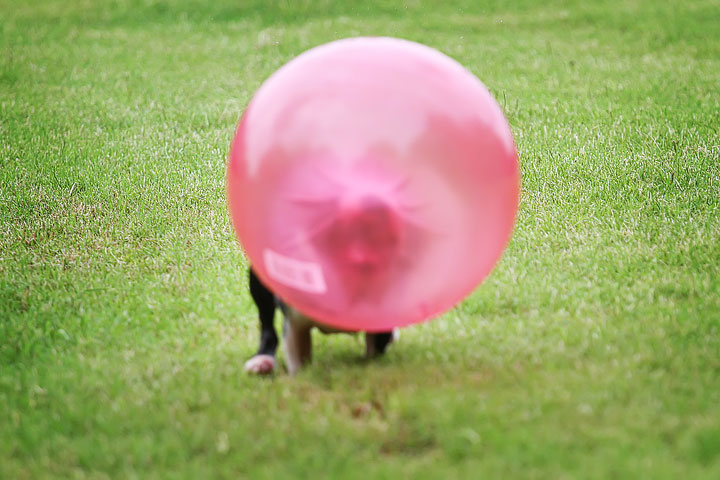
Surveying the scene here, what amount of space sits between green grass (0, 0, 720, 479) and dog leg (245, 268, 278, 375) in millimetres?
114

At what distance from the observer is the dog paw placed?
429cm

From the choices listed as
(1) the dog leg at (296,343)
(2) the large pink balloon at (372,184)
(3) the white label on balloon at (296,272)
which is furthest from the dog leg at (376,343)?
(3) the white label on balloon at (296,272)

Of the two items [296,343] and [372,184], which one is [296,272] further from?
[296,343]

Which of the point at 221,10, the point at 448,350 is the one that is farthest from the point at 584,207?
the point at 221,10

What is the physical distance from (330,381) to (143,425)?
874mm

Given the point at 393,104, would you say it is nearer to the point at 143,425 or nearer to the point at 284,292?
the point at 284,292

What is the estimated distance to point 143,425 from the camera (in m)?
3.82

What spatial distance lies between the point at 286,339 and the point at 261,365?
22 cm

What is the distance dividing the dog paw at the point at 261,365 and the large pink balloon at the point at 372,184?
74cm

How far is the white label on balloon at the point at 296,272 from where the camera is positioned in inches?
136

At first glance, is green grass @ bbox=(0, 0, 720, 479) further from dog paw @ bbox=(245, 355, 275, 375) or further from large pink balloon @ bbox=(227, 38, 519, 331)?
large pink balloon @ bbox=(227, 38, 519, 331)

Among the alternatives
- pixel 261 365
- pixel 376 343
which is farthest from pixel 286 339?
pixel 376 343

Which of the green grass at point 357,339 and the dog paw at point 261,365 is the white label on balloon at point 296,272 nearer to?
the green grass at point 357,339

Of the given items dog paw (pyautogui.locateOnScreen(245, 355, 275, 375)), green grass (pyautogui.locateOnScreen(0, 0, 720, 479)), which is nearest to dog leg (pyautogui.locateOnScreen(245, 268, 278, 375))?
dog paw (pyautogui.locateOnScreen(245, 355, 275, 375))
